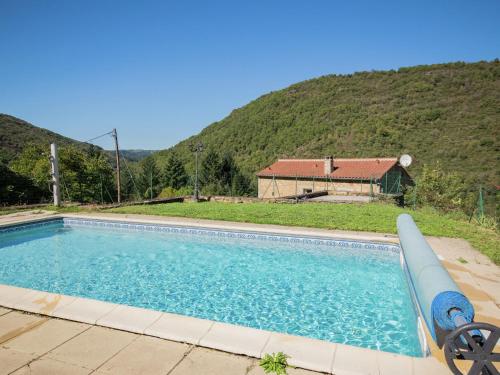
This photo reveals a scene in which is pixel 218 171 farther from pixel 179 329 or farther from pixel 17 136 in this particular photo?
pixel 179 329

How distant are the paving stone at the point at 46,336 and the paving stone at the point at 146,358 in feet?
2.67

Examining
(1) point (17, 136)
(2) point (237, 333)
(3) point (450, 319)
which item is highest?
(1) point (17, 136)

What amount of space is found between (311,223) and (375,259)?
2.77 metres

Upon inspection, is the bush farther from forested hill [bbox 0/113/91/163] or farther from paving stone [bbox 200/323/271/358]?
forested hill [bbox 0/113/91/163]

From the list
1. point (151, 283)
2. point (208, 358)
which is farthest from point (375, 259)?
point (208, 358)

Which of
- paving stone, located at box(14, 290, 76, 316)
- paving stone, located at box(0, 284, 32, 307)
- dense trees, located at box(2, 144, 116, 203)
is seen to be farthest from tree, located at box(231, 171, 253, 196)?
paving stone, located at box(14, 290, 76, 316)

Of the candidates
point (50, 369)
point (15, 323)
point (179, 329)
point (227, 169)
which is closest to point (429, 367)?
point (179, 329)

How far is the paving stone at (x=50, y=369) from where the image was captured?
301 centimetres

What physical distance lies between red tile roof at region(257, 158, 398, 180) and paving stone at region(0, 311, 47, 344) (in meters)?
24.0

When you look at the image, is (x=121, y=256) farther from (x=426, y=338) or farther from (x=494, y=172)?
(x=494, y=172)

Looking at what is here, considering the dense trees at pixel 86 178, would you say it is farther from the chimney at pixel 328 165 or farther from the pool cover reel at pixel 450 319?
the pool cover reel at pixel 450 319

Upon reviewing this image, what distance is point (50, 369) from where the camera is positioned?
3.06 meters

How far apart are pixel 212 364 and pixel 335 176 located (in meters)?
24.8

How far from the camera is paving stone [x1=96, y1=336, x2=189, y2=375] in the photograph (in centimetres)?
304
